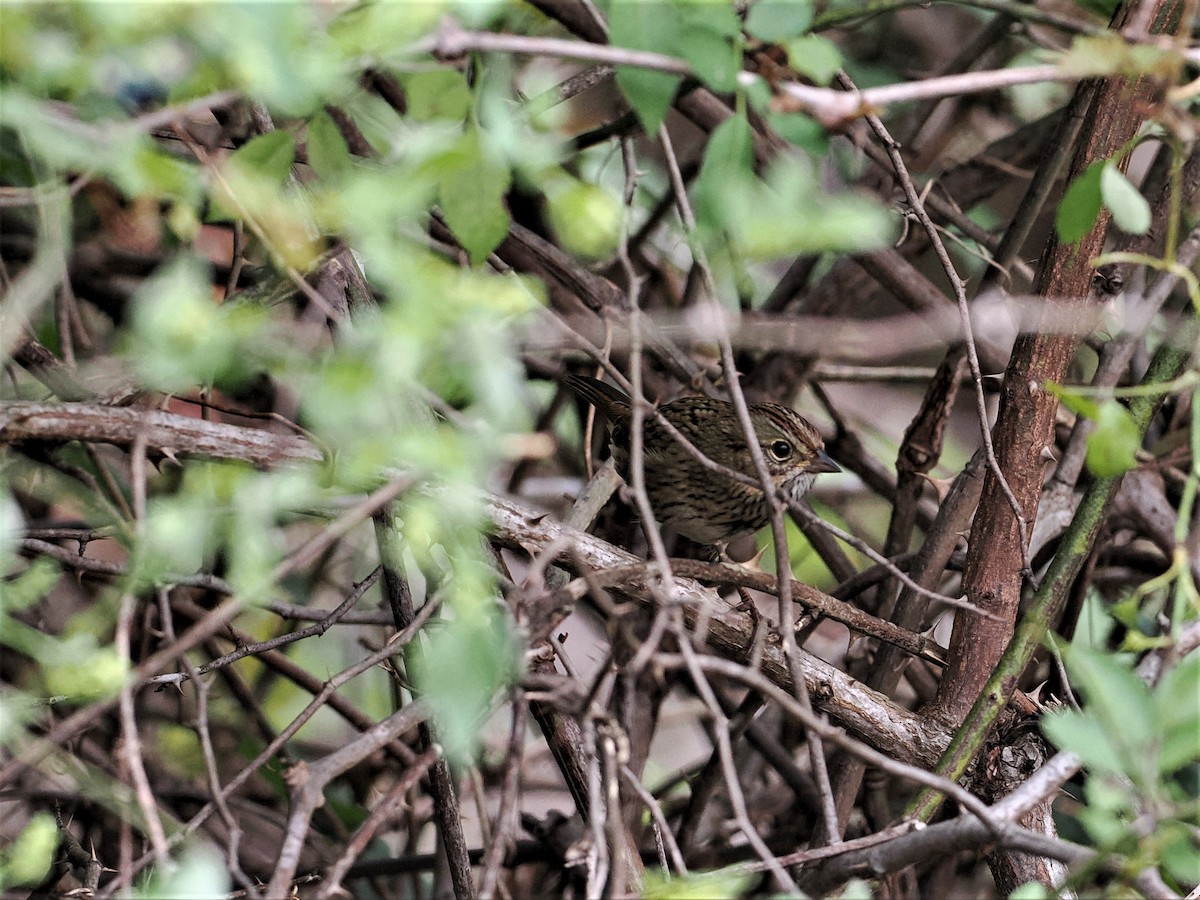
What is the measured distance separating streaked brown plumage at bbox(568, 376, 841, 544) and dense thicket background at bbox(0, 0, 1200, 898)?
0.47ft

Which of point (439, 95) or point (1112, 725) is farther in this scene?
point (439, 95)

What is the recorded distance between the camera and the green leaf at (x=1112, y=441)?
61.6 inches

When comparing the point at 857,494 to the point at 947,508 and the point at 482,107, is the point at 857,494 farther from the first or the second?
the point at 482,107

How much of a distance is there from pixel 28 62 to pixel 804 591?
5.73 feet

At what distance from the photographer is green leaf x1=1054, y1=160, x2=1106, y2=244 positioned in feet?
5.77

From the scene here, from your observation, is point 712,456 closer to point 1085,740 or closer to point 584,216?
point 584,216

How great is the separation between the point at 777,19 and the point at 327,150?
2.13 ft

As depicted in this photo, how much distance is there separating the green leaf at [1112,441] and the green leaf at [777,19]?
2.05 ft

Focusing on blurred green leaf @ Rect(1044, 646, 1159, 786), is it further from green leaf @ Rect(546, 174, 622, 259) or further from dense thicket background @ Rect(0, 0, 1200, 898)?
green leaf @ Rect(546, 174, 622, 259)

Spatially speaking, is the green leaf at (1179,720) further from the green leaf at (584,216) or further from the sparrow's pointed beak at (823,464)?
the sparrow's pointed beak at (823,464)

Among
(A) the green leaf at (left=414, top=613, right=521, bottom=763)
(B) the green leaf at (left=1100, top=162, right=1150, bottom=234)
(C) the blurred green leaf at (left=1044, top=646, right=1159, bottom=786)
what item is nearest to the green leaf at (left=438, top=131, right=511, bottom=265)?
(A) the green leaf at (left=414, top=613, right=521, bottom=763)

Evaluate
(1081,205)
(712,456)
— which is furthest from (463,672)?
(712,456)

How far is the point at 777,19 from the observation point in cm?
151

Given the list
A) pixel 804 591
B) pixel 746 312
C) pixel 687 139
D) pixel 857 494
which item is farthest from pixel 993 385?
pixel 687 139
